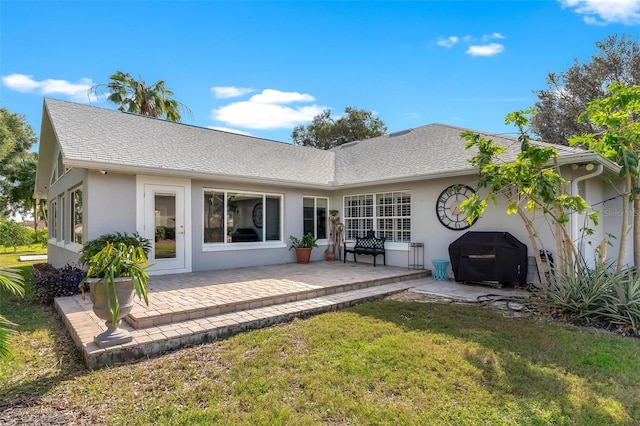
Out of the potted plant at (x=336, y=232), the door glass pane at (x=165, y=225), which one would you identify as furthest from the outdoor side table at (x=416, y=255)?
the door glass pane at (x=165, y=225)

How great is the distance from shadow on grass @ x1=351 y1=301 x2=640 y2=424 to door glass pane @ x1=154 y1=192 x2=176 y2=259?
4995 millimetres

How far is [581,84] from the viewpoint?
1700 centimetres

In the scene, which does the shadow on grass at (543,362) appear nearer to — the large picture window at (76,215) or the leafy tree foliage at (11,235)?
the large picture window at (76,215)

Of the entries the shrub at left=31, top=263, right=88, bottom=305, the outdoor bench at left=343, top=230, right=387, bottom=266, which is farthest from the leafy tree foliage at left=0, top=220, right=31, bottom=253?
the outdoor bench at left=343, top=230, right=387, bottom=266

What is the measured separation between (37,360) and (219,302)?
7.30 ft

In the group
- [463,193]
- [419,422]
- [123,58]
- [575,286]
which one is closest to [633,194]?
[575,286]

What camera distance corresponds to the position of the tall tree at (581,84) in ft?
52.3

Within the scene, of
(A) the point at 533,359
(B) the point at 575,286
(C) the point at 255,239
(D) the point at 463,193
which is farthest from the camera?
(C) the point at 255,239

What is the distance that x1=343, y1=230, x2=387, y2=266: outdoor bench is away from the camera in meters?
9.73

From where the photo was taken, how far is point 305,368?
3465 mm

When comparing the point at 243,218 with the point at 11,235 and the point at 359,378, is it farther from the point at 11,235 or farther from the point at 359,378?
the point at 11,235

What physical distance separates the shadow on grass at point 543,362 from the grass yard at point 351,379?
14 millimetres

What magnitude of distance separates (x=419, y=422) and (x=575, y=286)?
4.15 m

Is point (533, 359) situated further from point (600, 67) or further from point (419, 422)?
point (600, 67)
